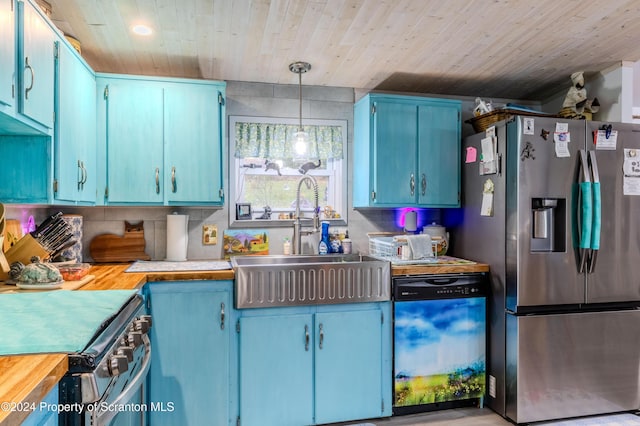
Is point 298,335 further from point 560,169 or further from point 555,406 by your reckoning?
point 560,169

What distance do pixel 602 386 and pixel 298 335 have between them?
1932mm

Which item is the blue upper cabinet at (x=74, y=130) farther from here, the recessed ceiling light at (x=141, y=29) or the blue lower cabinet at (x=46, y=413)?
the blue lower cabinet at (x=46, y=413)

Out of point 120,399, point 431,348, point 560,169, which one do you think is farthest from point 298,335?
point 560,169

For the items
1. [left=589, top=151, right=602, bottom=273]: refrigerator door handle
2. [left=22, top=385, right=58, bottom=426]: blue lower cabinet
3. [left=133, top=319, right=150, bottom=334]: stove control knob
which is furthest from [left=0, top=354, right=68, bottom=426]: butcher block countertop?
[left=589, top=151, right=602, bottom=273]: refrigerator door handle

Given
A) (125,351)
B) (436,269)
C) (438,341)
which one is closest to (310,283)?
(436,269)

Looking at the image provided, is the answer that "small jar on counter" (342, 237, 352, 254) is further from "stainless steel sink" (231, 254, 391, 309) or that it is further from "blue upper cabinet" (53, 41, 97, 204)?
"blue upper cabinet" (53, 41, 97, 204)

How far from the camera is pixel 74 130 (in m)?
2.24

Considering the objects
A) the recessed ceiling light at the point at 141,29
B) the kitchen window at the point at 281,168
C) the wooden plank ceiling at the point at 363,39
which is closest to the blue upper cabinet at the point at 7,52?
the wooden plank ceiling at the point at 363,39

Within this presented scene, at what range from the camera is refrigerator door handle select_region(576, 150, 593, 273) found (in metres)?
2.50

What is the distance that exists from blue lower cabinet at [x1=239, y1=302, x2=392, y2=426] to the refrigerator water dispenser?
1023 millimetres

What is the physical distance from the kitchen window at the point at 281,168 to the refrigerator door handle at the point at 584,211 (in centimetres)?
159

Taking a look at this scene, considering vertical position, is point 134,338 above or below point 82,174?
below

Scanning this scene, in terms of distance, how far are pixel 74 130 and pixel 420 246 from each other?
2.19 metres

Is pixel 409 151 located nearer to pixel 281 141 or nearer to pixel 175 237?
pixel 281 141
